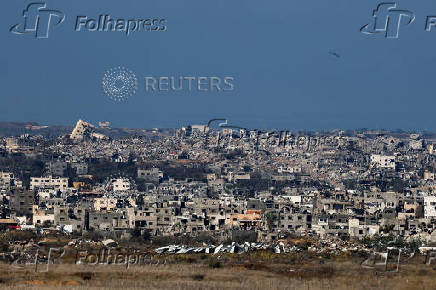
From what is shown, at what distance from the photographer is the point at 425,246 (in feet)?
134

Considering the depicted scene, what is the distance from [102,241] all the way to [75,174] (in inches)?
2076

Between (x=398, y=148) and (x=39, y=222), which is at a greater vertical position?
(x=398, y=148)

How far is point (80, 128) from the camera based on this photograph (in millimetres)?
138250

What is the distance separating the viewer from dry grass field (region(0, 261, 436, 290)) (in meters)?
29.5

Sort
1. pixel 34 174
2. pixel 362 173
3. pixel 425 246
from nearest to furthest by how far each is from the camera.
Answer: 1. pixel 425 246
2. pixel 34 174
3. pixel 362 173

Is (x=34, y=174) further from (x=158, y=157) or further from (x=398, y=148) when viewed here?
(x=398, y=148)

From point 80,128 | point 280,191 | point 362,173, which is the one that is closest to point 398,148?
point 362,173

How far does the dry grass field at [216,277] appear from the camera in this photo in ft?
96.7

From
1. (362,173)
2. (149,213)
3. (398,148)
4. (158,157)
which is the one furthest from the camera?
(398,148)

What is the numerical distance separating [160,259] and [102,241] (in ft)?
25.3

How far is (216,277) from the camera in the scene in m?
31.4

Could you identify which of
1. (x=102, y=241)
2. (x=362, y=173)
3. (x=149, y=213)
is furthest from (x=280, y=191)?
(x=102, y=241)

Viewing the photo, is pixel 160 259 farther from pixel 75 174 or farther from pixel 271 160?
pixel 271 160

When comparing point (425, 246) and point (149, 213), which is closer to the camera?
point (425, 246)
